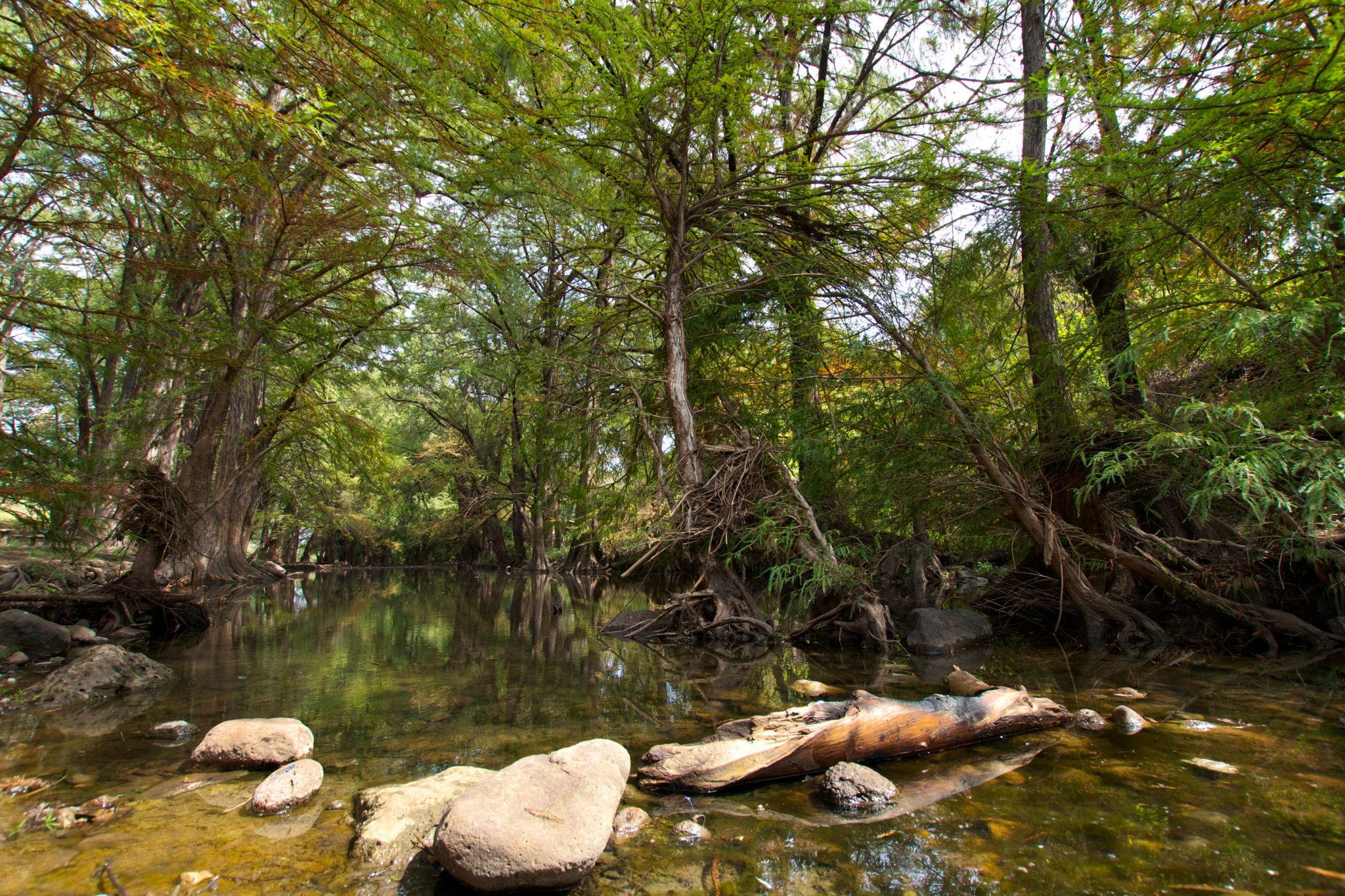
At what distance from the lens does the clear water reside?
221 centimetres

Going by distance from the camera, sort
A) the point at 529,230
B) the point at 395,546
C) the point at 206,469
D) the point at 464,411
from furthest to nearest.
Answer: the point at 395,546 < the point at 464,411 < the point at 529,230 < the point at 206,469

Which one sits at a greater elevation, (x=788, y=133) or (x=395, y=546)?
(x=788, y=133)

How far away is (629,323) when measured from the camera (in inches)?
393

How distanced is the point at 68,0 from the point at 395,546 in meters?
33.6

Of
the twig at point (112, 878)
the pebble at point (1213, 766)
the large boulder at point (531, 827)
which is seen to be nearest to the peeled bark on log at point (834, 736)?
the large boulder at point (531, 827)

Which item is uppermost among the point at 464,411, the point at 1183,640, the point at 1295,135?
the point at 464,411

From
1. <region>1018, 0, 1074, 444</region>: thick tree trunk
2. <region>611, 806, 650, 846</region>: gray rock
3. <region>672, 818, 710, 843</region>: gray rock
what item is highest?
<region>1018, 0, 1074, 444</region>: thick tree trunk

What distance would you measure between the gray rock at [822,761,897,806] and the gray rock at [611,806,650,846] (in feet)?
2.78

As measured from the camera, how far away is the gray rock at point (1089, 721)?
369cm

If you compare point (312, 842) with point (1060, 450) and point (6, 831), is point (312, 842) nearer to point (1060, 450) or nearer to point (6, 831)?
point (6, 831)

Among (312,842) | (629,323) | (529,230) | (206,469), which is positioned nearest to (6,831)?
(312,842)

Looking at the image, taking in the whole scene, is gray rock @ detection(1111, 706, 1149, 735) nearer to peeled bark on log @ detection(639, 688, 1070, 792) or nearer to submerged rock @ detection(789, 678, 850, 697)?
peeled bark on log @ detection(639, 688, 1070, 792)

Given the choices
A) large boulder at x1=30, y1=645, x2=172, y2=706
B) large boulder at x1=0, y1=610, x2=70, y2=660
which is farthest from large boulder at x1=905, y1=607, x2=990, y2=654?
large boulder at x1=0, y1=610, x2=70, y2=660

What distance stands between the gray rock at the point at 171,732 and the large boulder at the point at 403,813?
1779 mm
